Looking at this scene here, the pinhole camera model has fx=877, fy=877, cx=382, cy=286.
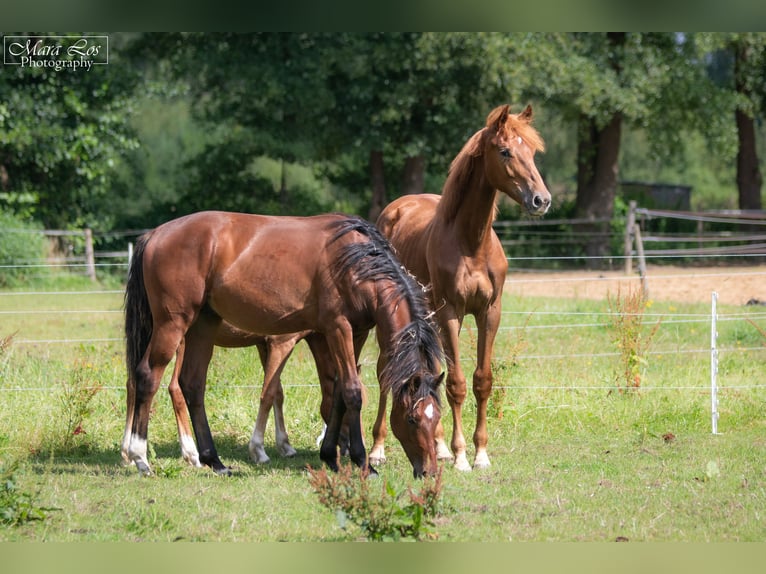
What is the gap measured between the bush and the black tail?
12.4 m

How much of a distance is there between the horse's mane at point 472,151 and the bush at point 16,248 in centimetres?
1366

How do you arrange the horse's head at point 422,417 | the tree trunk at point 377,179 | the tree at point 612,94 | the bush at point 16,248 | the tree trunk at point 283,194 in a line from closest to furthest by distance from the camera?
the horse's head at point 422,417
the bush at point 16,248
the tree at point 612,94
the tree trunk at point 377,179
the tree trunk at point 283,194

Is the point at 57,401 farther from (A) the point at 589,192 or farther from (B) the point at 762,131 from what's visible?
(B) the point at 762,131

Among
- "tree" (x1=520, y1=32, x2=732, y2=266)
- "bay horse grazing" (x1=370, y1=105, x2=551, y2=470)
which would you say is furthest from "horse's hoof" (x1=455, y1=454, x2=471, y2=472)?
"tree" (x1=520, y1=32, x2=732, y2=266)

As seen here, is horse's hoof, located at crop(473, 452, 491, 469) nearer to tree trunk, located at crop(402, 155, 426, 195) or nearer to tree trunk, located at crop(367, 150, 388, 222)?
tree trunk, located at crop(402, 155, 426, 195)

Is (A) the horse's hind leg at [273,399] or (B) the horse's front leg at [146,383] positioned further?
(A) the horse's hind leg at [273,399]

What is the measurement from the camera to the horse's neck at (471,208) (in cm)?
690

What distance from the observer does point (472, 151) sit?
687cm

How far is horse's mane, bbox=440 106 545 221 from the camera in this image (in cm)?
665

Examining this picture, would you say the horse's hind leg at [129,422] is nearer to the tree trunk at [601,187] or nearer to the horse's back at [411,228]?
the horse's back at [411,228]

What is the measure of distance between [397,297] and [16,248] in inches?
595

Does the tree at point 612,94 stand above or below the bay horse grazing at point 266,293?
above

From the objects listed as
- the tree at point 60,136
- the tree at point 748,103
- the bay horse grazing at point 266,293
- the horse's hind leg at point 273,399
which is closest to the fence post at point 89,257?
the tree at point 60,136

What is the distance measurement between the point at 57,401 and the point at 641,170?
150ft
